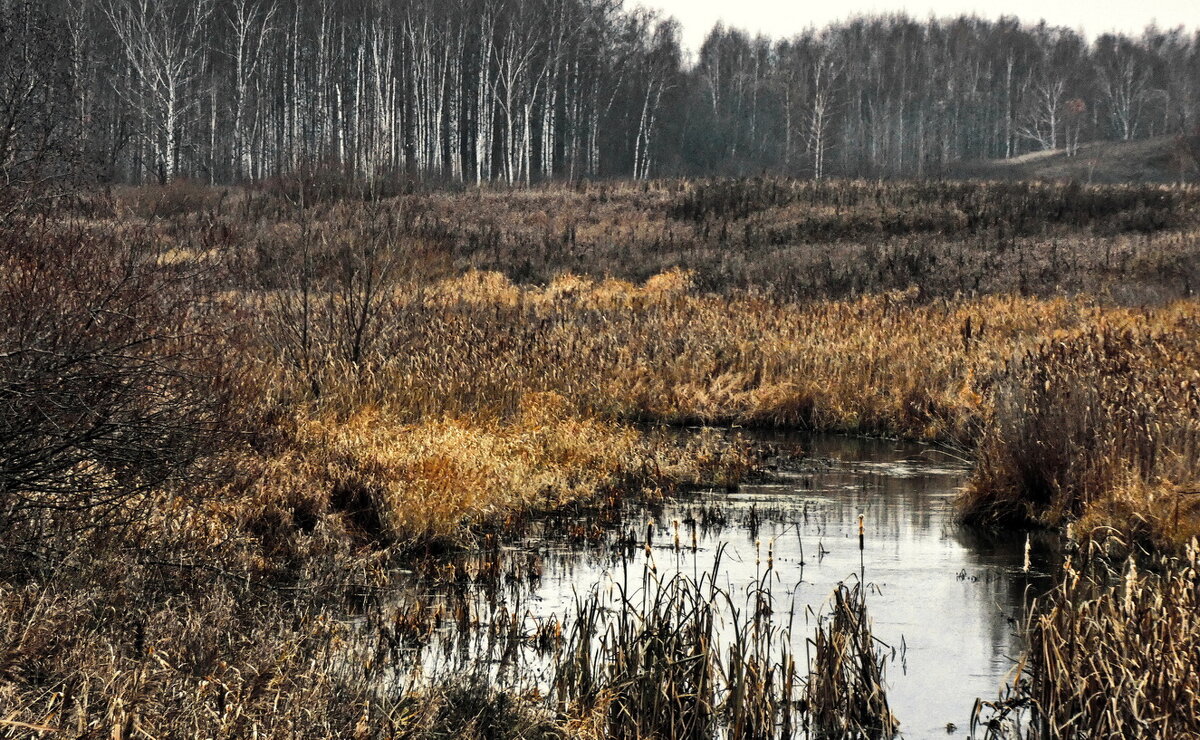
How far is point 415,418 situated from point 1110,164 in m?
54.4

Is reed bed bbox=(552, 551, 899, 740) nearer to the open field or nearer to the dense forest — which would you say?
the open field

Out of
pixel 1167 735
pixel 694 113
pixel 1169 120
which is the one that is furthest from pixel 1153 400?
pixel 1169 120

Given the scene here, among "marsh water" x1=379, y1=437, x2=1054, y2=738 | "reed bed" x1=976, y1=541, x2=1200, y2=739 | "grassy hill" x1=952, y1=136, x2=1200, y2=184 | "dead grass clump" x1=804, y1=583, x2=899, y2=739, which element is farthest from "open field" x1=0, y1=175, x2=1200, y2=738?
"grassy hill" x1=952, y1=136, x2=1200, y2=184

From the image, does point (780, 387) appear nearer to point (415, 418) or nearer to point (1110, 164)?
point (415, 418)

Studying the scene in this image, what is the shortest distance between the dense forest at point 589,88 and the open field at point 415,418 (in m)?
3.71

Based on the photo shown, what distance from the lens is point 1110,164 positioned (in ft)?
189

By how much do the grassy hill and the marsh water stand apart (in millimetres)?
45471

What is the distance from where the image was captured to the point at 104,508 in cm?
632

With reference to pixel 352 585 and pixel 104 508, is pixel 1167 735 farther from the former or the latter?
pixel 104 508

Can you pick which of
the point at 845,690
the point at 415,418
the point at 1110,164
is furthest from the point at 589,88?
the point at 845,690

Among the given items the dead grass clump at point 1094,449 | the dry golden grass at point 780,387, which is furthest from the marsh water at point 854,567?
the dry golden grass at point 780,387

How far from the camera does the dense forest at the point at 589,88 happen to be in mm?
44062

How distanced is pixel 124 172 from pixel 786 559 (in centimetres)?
4530

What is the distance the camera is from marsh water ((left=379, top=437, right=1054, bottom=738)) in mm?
6113
